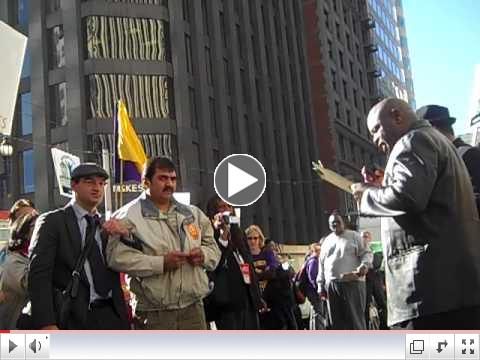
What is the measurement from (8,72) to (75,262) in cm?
226

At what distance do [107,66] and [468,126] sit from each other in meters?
29.5

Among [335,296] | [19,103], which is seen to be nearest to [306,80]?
[19,103]

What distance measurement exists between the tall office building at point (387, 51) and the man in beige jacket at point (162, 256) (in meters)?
57.6

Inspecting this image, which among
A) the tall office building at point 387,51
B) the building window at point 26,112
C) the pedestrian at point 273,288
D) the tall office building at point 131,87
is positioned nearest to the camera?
the pedestrian at point 273,288

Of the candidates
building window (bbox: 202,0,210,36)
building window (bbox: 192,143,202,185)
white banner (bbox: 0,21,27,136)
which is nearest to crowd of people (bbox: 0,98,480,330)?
white banner (bbox: 0,21,27,136)

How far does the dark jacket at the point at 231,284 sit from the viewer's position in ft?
17.9

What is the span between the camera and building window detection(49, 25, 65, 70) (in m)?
34.6

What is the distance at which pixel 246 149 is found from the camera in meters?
39.7

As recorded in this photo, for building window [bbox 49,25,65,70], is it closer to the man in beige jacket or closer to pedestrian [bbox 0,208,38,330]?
pedestrian [bbox 0,208,38,330]

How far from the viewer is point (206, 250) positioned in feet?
14.4

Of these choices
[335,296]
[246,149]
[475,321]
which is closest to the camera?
[475,321]

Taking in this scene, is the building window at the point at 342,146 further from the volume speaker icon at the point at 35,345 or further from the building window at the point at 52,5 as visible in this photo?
the volume speaker icon at the point at 35,345

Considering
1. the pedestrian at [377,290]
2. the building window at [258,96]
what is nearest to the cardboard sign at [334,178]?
the pedestrian at [377,290]

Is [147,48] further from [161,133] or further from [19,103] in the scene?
[19,103]
